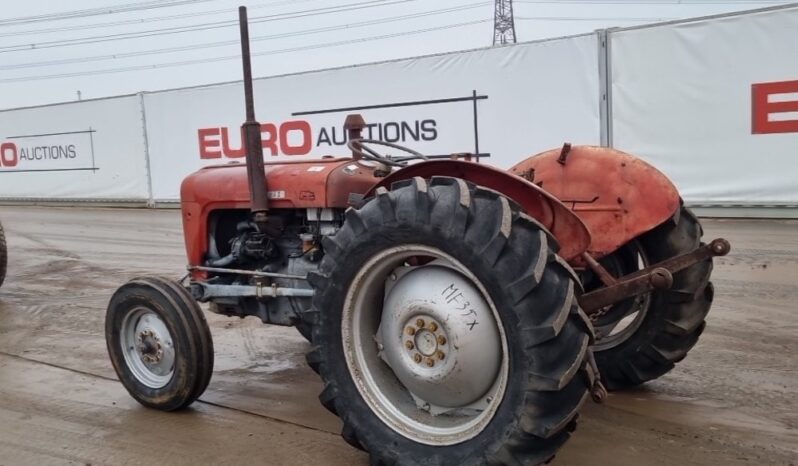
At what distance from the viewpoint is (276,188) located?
3.97m

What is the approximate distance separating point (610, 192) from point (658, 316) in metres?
0.70

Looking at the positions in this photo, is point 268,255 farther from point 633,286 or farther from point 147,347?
point 633,286

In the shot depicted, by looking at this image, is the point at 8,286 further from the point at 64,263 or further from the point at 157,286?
the point at 157,286

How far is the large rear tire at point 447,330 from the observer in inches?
98.7

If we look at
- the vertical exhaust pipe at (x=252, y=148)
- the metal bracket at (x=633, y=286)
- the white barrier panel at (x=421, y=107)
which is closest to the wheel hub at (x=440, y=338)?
the metal bracket at (x=633, y=286)

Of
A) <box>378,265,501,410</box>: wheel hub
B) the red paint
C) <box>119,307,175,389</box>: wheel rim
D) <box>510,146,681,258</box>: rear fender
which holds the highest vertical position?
the red paint

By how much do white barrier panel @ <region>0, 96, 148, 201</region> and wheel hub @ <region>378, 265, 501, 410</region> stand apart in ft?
49.1

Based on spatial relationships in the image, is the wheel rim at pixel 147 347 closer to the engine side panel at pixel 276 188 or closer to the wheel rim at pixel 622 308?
the engine side panel at pixel 276 188

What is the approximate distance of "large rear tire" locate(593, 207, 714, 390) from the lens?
3.65 m

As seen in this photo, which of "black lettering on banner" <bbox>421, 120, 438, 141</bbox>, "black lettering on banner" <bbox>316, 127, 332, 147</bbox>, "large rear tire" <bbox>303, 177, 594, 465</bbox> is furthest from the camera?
"black lettering on banner" <bbox>316, 127, 332, 147</bbox>

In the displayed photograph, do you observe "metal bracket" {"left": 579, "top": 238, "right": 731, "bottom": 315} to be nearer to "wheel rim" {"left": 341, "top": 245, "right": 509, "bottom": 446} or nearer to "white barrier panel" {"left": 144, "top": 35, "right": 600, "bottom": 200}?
"wheel rim" {"left": 341, "top": 245, "right": 509, "bottom": 446}

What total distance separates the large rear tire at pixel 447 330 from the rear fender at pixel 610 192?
1.08 m

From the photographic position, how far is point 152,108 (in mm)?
16469

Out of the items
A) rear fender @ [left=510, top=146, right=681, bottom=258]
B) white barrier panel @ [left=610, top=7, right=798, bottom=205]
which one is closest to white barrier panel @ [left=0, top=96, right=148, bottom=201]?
white barrier panel @ [left=610, top=7, right=798, bottom=205]
